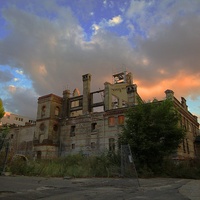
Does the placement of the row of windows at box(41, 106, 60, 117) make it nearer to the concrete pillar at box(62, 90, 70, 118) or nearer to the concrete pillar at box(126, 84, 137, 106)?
the concrete pillar at box(62, 90, 70, 118)

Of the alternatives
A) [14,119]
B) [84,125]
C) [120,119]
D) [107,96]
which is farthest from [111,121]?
[14,119]

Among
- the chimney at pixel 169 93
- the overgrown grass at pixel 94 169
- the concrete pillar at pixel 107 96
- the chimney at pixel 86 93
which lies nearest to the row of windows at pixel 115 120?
the concrete pillar at pixel 107 96

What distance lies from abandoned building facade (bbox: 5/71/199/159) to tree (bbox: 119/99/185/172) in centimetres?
1235

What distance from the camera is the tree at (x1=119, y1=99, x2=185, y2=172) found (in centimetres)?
1988

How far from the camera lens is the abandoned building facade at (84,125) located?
37438 mm

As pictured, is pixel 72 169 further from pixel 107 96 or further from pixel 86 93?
pixel 86 93

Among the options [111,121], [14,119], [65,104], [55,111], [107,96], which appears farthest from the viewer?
[14,119]

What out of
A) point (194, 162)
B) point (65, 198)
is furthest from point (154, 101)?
point (65, 198)

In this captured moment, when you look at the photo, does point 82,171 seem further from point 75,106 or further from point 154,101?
point 75,106

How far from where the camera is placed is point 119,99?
1866 inches

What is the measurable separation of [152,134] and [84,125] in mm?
21932

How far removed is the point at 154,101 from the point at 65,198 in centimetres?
1596

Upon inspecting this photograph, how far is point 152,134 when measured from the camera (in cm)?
2028

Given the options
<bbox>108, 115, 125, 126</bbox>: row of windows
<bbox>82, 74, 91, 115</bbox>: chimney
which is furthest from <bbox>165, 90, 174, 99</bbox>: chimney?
<bbox>82, 74, 91, 115</bbox>: chimney
